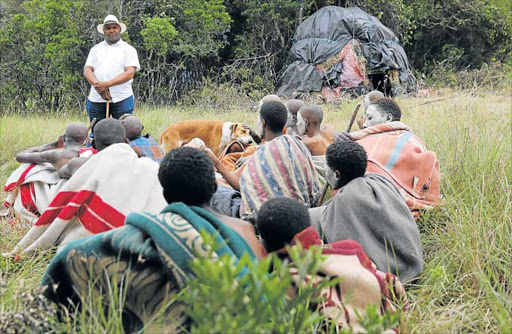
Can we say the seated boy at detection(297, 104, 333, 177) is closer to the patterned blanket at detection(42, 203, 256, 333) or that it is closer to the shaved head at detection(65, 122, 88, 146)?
the shaved head at detection(65, 122, 88, 146)

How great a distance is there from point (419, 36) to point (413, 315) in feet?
46.7

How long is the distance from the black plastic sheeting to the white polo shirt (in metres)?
7.03

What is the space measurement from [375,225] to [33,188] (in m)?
2.54

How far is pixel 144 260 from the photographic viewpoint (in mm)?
2188

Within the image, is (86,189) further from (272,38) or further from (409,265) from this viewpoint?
(272,38)

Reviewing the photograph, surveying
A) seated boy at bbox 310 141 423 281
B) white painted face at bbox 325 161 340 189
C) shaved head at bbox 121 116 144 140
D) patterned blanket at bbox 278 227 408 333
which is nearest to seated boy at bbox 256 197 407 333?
patterned blanket at bbox 278 227 408 333

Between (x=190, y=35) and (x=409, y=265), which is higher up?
(x=409, y=265)

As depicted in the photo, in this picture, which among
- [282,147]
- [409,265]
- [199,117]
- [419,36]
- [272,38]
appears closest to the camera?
[409,265]

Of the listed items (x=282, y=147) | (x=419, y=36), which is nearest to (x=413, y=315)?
(x=282, y=147)

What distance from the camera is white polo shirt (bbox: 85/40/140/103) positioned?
610cm

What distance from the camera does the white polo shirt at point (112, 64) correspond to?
6100mm

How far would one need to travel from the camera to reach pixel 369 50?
13039 mm

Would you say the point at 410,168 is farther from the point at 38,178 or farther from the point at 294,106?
the point at 38,178

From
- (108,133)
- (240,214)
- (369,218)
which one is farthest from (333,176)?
(108,133)
